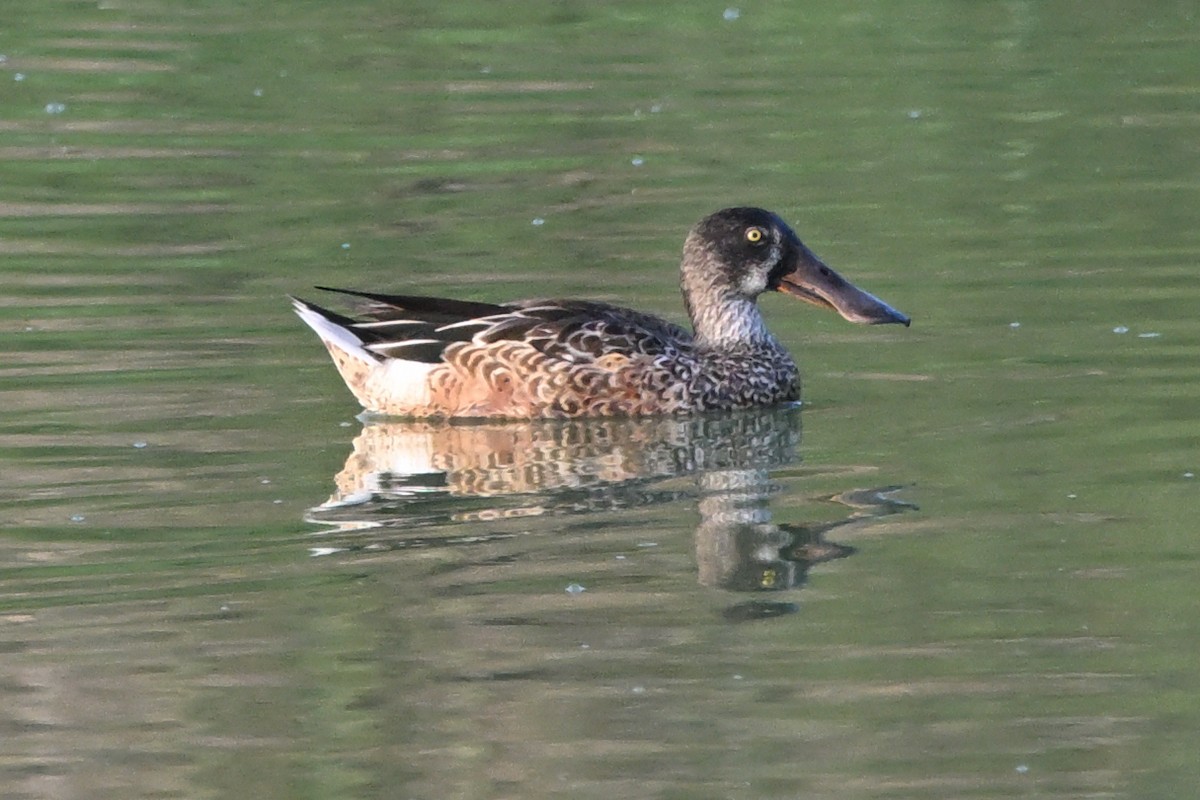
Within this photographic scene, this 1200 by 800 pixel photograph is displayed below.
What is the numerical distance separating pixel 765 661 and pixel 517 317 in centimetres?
380

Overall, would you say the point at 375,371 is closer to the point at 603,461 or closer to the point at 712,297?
the point at 603,461

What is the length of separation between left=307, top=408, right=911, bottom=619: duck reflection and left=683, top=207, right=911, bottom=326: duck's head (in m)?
0.77

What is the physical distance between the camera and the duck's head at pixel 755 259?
10852 mm

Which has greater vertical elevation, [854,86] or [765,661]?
[854,86]

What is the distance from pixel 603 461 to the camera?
9344 millimetres

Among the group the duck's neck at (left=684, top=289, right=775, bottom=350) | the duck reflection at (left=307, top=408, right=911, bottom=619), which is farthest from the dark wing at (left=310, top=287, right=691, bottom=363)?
the duck's neck at (left=684, top=289, right=775, bottom=350)

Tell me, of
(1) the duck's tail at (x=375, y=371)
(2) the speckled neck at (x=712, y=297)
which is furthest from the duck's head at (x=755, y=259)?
(1) the duck's tail at (x=375, y=371)

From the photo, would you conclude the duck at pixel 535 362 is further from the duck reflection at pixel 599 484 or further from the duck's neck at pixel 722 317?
the duck's neck at pixel 722 317

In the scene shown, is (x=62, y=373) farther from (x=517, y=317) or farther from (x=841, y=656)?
(x=841, y=656)

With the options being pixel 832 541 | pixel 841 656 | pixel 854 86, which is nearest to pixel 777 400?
pixel 832 541

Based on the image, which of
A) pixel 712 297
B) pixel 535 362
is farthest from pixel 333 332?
pixel 712 297

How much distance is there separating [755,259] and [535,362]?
1.27m

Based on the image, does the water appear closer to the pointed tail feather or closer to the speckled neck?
the pointed tail feather

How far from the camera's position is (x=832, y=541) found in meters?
7.95
